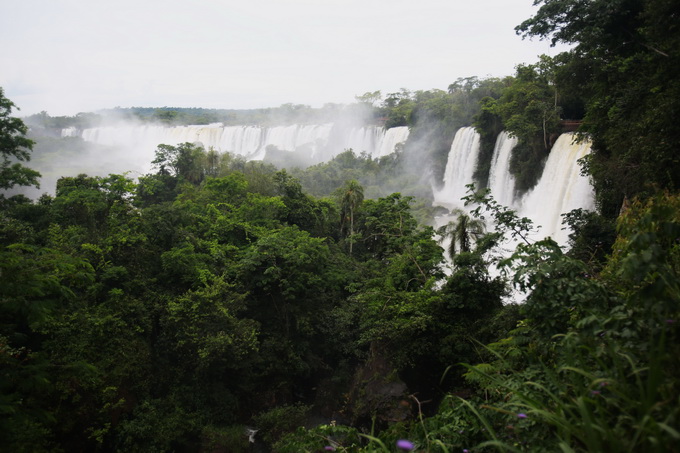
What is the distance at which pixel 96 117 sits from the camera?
70562 millimetres

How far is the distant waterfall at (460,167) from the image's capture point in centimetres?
2925

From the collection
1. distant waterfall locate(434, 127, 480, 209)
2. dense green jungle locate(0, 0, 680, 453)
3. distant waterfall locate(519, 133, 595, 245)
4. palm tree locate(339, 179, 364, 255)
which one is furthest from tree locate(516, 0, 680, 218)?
distant waterfall locate(434, 127, 480, 209)

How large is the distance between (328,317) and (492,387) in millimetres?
10172

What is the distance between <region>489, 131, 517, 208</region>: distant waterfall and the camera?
78.4ft

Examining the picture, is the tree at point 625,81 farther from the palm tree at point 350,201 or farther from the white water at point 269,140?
the white water at point 269,140

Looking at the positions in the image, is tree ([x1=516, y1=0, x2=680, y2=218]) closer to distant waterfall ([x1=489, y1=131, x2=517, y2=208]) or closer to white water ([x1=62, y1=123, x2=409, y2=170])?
distant waterfall ([x1=489, y1=131, x2=517, y2=208])

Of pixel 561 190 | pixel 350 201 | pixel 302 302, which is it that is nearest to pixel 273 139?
pixel 350 201

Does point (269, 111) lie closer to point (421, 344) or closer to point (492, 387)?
point (421, 344)

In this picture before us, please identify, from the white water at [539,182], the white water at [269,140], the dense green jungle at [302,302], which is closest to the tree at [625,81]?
the dense green jungle at [302,302]

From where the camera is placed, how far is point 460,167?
1196 inches

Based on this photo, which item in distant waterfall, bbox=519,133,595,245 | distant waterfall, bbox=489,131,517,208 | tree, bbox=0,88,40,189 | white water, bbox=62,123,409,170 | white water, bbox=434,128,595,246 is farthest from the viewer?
white water, bbox=62,123,409,170

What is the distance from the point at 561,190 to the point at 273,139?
41.0 metres

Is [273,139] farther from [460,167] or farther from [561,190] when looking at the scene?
[561,190]

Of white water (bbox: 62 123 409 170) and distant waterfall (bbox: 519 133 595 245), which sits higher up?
white water (bbox: 62 123 409 170)
